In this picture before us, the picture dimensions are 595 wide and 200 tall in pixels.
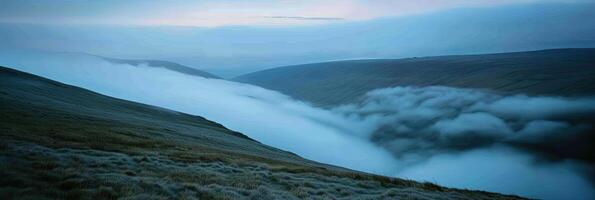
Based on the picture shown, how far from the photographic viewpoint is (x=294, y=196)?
22.0 m

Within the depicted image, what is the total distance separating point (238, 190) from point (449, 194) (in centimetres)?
1614

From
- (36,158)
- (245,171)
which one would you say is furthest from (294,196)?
(36,158)

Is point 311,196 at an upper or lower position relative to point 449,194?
lower

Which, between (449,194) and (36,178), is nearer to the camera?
(36,178)

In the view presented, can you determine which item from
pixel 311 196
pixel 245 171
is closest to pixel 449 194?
pixel 311 196

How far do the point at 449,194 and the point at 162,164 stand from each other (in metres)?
19.3

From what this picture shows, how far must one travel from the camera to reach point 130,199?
50.6 feet

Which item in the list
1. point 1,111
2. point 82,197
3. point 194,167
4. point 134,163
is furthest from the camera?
point 1,111

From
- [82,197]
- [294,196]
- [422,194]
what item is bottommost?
[82,197]

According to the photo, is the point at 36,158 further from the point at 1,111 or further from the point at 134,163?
the point at 1,111

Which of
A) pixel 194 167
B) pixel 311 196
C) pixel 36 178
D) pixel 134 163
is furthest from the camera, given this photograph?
pixel 194 167

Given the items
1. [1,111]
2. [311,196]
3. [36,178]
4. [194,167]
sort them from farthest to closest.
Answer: [1,111], [194,167], [311,196], [36,178]

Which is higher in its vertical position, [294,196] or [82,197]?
[294,196]

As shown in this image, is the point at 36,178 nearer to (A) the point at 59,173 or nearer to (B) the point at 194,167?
(A) the point at 59,173
